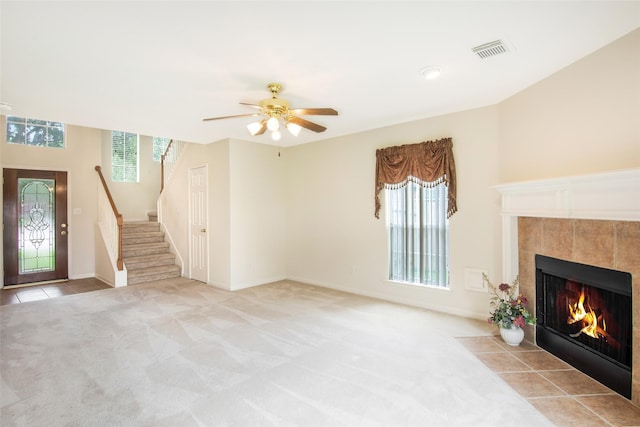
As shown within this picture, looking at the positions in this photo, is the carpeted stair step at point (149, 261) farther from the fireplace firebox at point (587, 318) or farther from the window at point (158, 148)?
the fireplace firebox at point (587, 318)

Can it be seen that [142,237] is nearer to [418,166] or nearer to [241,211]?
[241,211]

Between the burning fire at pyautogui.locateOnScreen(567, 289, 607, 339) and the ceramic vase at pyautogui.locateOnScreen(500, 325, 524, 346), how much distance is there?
1.41 ft

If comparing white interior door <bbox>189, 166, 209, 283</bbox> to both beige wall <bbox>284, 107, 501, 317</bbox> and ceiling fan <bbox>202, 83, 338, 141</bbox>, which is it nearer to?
beige wall <bbox>284, 107, 501, 317</bbox>

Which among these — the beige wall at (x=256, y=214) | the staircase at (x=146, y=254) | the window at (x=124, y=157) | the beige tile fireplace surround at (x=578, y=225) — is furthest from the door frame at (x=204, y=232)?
the beige tile fireplace surround at (x=578, y=225)

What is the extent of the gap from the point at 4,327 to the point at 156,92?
11.2 feet

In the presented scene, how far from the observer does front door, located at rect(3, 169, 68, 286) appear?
5.64 m

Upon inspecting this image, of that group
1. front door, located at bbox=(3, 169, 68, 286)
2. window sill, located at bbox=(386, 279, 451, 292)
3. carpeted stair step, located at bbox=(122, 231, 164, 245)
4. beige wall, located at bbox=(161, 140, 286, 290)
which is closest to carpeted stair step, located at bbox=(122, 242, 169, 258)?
carpeted stair step, located at bbox=(122, 231, 164, 245)

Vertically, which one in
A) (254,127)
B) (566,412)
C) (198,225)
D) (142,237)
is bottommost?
(566,412)

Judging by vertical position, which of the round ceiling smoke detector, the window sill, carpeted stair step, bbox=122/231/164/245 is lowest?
the window sill

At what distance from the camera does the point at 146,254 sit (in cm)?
655

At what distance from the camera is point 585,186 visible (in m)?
2.43

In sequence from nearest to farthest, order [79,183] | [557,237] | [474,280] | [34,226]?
[557,237], [474,280], [34,226], [79,183]

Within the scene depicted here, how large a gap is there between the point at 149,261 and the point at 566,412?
264 inches

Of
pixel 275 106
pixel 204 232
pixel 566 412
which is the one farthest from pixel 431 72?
pixel 204 232
